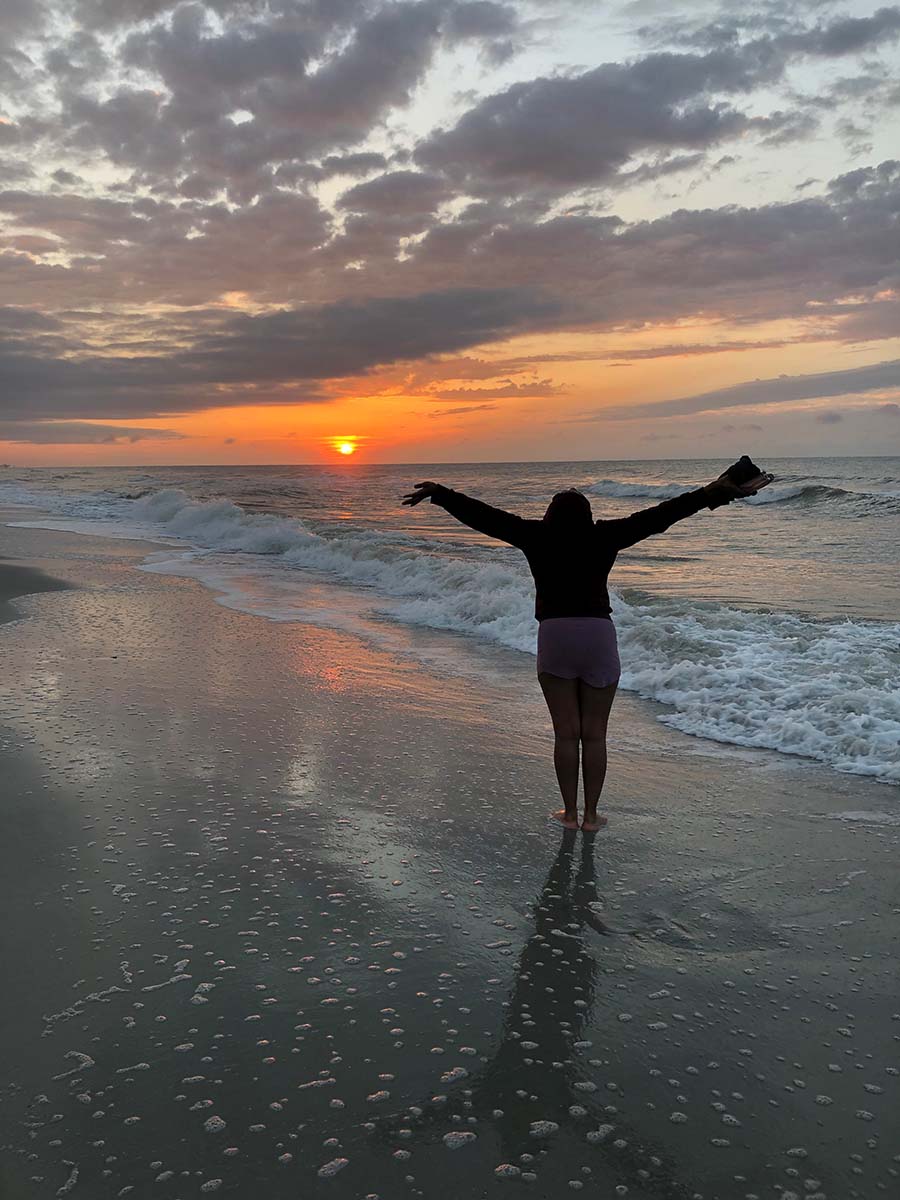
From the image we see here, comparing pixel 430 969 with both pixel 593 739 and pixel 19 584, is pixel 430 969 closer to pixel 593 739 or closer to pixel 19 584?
A: pixel 593 739

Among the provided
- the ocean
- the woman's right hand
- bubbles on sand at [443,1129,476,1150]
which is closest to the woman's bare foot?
the woman's right hand

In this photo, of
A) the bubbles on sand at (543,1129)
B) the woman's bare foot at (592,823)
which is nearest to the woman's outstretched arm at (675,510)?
the woman's bare foot at (592,823)

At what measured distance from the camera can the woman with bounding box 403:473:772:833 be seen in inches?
194

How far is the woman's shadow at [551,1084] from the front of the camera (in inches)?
100

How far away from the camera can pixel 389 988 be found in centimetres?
333

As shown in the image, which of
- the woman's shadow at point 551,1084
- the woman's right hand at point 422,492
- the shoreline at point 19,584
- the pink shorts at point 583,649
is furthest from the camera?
the shoreline at point 19,584

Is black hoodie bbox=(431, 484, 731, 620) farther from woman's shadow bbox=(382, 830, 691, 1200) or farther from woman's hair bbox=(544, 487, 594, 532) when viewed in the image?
woman's shadow bbox=(382, 830, 691, 1200)

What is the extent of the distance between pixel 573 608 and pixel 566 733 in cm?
74

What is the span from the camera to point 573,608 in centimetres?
500

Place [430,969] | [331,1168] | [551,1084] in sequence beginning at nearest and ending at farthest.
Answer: [331,1168]
[551,1084]
[430,969]

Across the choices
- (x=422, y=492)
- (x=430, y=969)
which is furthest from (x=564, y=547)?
(x=430, y=969)

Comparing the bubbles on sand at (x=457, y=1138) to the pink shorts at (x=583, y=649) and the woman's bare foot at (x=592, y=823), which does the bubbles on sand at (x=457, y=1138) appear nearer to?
the woman's bare foot at (x=592, y=823)

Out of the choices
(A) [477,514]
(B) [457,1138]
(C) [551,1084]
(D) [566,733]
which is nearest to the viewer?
(B) [457,1138]

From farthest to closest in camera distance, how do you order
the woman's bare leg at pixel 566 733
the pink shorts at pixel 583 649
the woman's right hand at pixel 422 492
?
the woman's bare leg at pixel 566 733, the pink shorts at pixel 583 649, the woman's right hand at pixel 422 492
